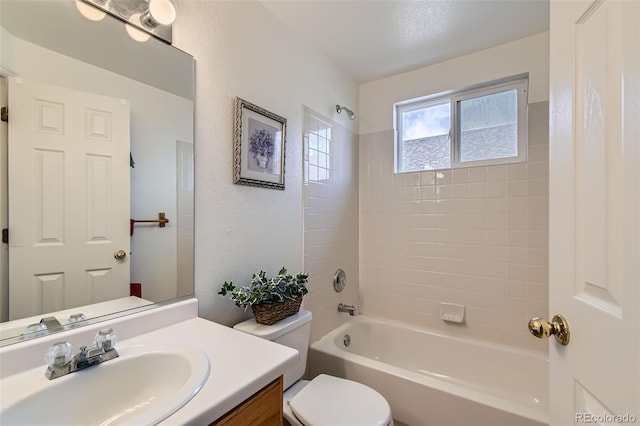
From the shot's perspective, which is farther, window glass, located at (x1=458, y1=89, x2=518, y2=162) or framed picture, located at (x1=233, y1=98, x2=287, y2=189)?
window glass, located at (x1=458, y1=89, x2=518, y2=162)

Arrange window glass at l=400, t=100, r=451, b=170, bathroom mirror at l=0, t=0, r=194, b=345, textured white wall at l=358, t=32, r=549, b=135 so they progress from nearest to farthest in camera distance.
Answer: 1. bathroom mirror at l=0, t=0, r=194, b=345
2. textured white wall at l=358, t=32, r=549, b=135
3. window glass at l=400, t=100, r=451, b=170

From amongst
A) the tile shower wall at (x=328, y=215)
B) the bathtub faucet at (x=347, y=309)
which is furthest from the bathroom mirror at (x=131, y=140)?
the bathtub faucet at (x=347, y=309)

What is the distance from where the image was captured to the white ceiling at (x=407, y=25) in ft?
4.98

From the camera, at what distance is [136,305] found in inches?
40.4

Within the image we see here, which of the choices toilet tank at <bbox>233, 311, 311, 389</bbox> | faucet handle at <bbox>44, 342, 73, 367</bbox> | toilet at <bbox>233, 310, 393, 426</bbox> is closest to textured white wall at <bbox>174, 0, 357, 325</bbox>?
toilet tank at <bbox>233, 311, 311, 389</bbox>

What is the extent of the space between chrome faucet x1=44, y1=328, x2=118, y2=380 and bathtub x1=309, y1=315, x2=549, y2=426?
4.03 feet

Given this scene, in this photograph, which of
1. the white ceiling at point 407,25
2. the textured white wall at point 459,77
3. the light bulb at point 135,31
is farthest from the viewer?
the textured white wall at point 459,77

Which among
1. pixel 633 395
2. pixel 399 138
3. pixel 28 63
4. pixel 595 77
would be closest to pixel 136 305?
pixel 28 63

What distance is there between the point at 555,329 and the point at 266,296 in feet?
3.30

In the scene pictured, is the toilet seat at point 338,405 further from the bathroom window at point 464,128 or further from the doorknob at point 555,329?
the bathroom window at point 464,128

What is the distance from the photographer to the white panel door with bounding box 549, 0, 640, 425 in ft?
1.67

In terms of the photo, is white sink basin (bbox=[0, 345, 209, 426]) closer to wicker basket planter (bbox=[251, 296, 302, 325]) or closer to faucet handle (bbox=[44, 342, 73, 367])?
faucet handle (bbox=[44, 342, 73, 367])

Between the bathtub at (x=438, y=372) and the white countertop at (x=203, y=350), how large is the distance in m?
0.94

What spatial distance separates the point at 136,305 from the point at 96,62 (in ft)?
2.75
